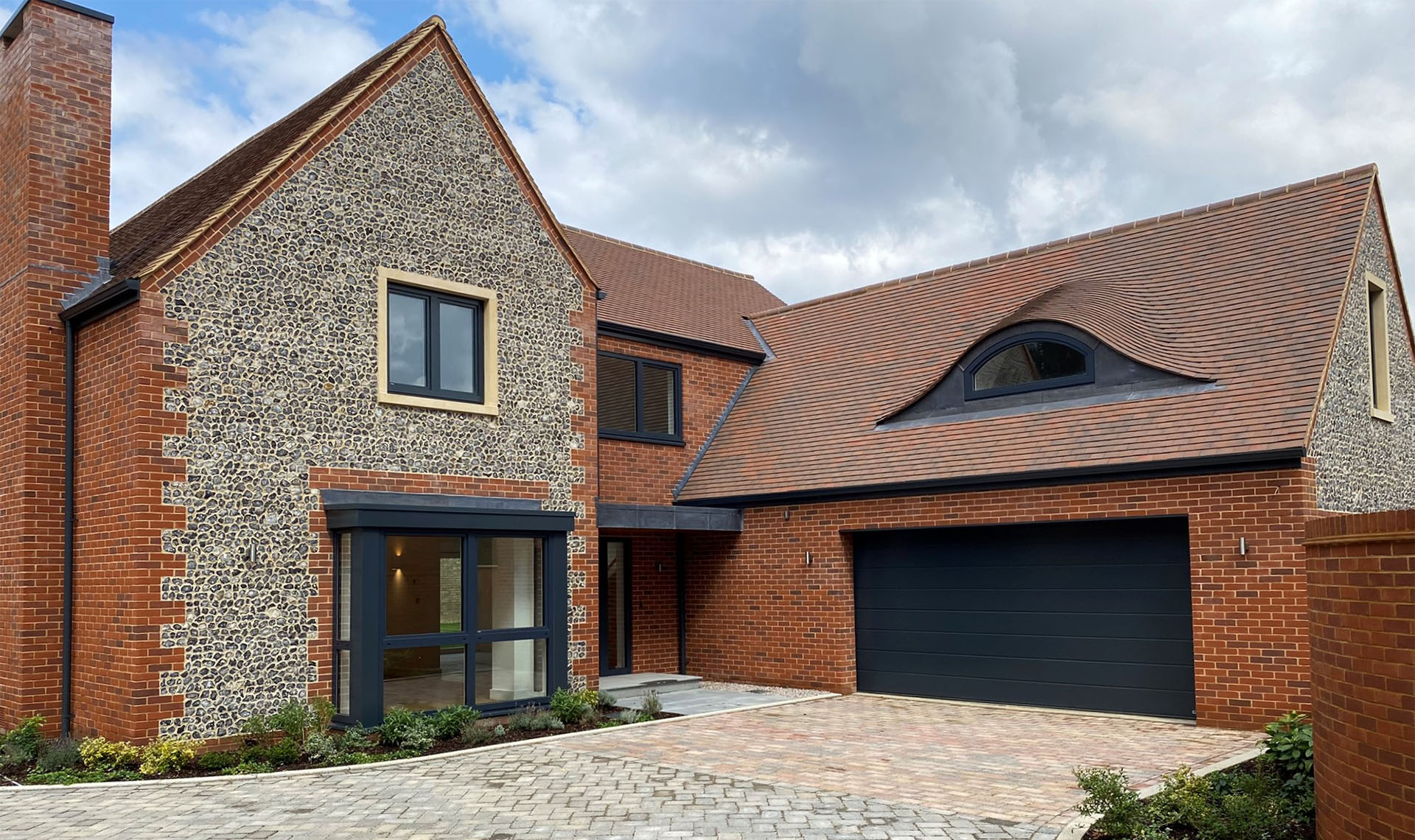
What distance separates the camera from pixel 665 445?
16688mm

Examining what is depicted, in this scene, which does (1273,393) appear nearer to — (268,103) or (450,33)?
(450,33)

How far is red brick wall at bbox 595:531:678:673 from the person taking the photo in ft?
53.8

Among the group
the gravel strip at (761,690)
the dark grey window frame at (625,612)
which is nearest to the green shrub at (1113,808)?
the gravel strip at (761,690)

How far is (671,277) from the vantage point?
20.1 m

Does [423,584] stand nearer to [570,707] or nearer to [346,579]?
[346,579]

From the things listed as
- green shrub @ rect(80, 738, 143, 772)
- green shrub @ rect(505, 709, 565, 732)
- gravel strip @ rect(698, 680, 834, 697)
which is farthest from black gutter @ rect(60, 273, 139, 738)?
gravel strip @ rect(698, 680, 834, 697)

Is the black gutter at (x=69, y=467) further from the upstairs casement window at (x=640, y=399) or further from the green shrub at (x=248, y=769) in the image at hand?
the upstairs casement window at (x=640, y=399)

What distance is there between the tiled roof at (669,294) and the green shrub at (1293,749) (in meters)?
10.5

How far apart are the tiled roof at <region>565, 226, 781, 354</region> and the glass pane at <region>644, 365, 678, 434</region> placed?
708 mm

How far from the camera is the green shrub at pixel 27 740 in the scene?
9.94 metres

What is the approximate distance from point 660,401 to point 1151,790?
10400mm

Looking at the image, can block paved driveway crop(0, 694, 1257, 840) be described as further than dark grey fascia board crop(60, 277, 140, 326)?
No

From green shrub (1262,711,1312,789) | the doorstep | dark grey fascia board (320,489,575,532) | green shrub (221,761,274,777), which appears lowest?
the doorstep

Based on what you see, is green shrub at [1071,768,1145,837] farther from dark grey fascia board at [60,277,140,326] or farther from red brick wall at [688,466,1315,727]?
dark grey fascia board at [60,277,140,326]
